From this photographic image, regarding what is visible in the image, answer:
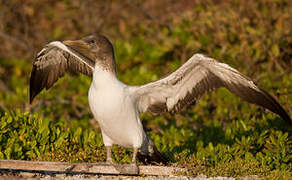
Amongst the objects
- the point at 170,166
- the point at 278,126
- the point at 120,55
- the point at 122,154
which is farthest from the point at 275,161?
the point at 120,55

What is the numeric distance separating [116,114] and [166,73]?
378cm

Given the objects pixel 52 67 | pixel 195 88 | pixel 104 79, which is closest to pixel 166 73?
pixel 52 67

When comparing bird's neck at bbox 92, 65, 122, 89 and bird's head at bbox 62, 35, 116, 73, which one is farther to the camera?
bird's head at bbox 62, 35, 116, 73

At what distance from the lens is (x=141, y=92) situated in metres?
6.32

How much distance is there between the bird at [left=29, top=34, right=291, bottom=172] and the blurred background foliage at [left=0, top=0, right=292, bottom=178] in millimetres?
369

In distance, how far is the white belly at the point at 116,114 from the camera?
5.83 meters

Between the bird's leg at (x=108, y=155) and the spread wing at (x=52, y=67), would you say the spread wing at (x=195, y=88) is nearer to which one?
the bird's leg at (x=108, y=155)

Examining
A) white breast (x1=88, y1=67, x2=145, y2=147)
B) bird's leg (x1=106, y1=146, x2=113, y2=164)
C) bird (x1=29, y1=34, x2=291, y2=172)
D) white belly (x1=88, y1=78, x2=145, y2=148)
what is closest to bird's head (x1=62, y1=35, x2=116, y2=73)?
bird (x1=29, y1=34, x2=291, y2=172)

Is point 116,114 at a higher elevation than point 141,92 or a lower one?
lower

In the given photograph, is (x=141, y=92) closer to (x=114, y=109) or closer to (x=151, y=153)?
(x=114, y=109)

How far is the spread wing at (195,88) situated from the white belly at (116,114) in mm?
280

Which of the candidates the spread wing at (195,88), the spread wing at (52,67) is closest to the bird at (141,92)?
the spread wing at (195,88)

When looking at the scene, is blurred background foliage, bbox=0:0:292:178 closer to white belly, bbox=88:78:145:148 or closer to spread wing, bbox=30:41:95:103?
spread wing, bbox=30:41:95:103

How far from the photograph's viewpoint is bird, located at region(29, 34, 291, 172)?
589 centimetres
